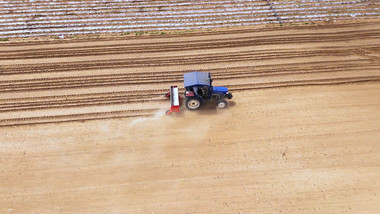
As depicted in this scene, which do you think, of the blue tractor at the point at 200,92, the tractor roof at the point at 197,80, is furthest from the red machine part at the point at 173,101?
the tractor roof at the point at 197,80

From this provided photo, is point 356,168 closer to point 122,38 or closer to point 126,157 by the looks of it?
point 126,157

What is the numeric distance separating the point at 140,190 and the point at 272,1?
12.7 meters

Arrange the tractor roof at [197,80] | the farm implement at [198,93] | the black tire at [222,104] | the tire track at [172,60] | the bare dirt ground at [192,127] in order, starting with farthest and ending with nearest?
the tire track at [172,60] → the black tire at [222,104] → the farm implement at [198,93] → the tractor roof at [197,80] → the bare dirt ground at [192,127]

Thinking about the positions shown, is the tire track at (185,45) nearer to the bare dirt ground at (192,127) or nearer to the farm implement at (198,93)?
the bare dirt ground at (192,127)

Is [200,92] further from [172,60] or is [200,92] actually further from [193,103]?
[172,60]

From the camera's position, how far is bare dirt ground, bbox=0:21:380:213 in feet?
22.9


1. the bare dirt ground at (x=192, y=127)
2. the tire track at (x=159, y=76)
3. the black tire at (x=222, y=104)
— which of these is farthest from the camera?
the tire track at (x=159, y=76)

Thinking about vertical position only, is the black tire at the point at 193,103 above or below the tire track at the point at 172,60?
below

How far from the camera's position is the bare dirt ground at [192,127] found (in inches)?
275

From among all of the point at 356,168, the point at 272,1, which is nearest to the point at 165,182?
the point at 356,168

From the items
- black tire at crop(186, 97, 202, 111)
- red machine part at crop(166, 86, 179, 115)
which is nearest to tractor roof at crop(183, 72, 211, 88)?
black tire at crop(186, 97, 202, 111)

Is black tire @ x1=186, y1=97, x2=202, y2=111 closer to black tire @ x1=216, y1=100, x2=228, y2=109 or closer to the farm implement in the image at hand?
the farm implement

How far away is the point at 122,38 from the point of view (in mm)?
12453

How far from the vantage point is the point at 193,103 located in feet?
29.1
